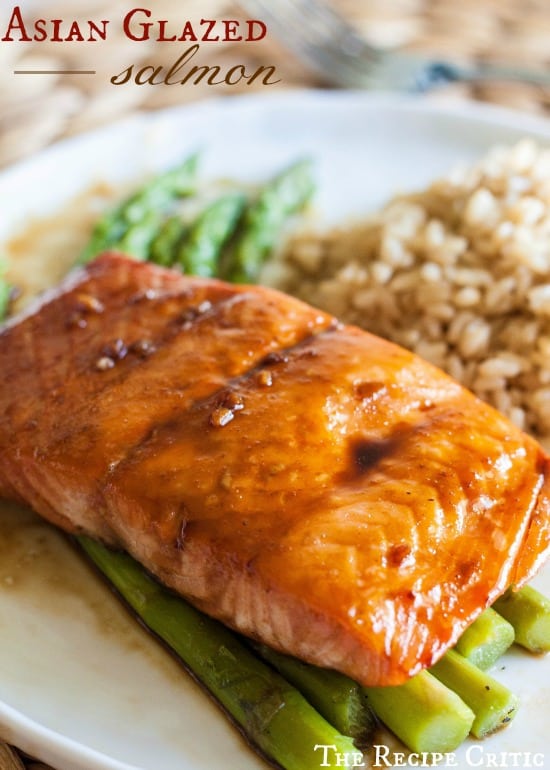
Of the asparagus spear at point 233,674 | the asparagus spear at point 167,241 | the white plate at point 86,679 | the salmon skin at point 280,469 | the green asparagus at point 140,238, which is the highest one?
the salmon skin at point 280,469

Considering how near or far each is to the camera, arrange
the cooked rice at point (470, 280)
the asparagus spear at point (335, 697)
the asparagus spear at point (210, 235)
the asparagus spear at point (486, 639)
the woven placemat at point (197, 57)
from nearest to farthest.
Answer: the asparagus spear at point (335, 697), the asparagus spear at point (486, 639), the cooked rice at point (470, 280), the asparagus spear at point (210, 235), the woven placemat at point (197, 57)

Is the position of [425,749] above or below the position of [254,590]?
A: below

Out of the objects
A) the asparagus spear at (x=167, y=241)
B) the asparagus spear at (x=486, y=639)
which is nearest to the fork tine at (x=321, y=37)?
the asparagus spear at (x=167, y=241)

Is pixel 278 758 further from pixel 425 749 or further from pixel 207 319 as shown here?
pixel 207 319

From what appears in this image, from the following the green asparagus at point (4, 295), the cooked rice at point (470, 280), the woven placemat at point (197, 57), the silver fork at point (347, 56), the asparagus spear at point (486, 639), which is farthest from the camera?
the silver fork at point (347, 56)

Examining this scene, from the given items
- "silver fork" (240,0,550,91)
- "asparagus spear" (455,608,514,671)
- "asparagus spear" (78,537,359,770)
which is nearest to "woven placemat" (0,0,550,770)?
"silver fork" (240,0,550,91)

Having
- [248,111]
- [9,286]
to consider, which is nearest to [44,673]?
[9,286]

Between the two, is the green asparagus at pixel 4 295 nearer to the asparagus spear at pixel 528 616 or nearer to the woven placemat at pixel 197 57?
the woven placemat at pixel 197 57

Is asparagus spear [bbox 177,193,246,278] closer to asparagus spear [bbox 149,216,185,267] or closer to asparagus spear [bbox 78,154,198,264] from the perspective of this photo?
asparagus spear [bbox 149,216,185,267]
